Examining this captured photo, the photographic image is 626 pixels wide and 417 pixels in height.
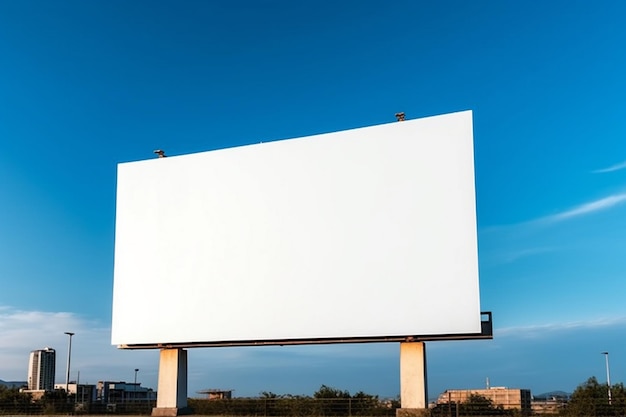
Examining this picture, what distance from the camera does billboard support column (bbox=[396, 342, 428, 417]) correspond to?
54.8ft

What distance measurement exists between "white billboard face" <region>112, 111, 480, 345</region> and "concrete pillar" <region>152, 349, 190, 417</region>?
672 millimetres

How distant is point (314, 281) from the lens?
18.3 metres

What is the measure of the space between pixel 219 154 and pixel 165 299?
464cm

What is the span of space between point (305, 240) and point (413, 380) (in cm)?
475

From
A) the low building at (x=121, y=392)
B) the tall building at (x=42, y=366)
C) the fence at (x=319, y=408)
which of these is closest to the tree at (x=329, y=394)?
the fence at (x=319, y=408)

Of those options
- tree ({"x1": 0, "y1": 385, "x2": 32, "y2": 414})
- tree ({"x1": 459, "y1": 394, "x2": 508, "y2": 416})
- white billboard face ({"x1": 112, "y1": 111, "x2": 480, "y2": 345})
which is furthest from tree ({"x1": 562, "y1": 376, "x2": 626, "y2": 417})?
tree ({"x1": 0, "y1": 385, "x2": 32, "y2": 414})

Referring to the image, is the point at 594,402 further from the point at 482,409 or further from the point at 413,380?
the point at 413,380

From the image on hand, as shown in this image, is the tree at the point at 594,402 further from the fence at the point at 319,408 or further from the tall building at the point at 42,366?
the tall building at the point at 42,366

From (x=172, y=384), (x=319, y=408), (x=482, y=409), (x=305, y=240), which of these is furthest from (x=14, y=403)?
(x=482, y=409)

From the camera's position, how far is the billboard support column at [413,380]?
16.7 metres

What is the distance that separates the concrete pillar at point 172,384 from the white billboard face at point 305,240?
2.21ft

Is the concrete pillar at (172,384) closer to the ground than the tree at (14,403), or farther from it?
farther from it

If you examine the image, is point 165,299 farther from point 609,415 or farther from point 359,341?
point 609,415

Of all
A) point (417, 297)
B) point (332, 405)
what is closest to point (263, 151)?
point (417, 297)
